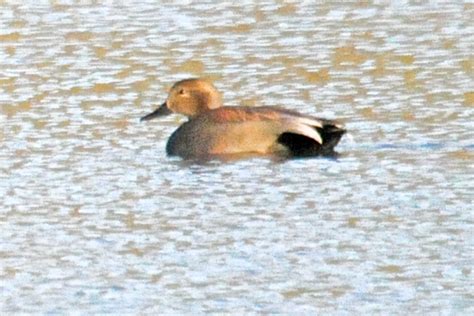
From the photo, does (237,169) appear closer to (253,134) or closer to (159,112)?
(253,134)

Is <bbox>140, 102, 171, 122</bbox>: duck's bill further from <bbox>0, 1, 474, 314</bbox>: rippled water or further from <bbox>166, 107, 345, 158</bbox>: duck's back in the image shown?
<bbox>166, 107, 345, 158</bbox>: duck's back

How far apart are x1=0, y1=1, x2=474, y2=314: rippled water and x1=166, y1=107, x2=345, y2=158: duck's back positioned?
0.20 meters

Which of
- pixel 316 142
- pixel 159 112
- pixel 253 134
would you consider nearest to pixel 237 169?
pixel 316 142

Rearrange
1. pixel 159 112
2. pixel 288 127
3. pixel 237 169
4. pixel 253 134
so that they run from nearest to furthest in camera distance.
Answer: pixel 237 169 < pixel 288 127 < pixel 253 134 < pixel 159 112

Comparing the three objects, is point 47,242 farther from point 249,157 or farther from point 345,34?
point 345,34

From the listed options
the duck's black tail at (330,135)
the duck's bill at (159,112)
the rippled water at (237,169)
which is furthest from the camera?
the duck's bill at (159,112)

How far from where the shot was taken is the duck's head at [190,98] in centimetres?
1412

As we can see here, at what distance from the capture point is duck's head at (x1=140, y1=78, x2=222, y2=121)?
14125 mm

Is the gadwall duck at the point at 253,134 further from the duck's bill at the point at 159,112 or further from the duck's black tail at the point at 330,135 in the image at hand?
the duck's bill at the point at 159,112

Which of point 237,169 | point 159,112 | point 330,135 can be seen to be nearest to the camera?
point 237,169

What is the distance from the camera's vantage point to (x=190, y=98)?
46.5 ft

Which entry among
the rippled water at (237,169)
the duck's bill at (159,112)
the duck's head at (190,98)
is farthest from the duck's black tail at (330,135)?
the duck's bill at (159,112)

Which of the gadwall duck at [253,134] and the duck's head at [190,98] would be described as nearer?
the gadwall duck at [253,134]

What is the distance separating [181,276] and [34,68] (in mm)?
7507
